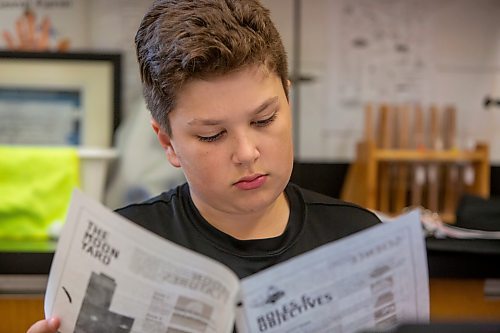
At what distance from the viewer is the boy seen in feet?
2.90

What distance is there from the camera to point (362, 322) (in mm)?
809

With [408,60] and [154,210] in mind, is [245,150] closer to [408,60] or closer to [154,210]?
[154,210]

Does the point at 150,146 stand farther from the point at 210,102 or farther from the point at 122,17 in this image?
the point at 210,102

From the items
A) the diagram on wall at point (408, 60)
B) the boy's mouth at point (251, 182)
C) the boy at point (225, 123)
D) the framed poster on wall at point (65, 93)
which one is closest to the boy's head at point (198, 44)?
the boy at point (225, 123)

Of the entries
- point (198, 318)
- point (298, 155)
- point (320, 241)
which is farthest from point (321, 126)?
point (198, 318)

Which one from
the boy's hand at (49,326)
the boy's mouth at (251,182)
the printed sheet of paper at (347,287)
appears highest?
the boy's mouth at (251,182)

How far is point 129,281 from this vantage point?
0.81 meters

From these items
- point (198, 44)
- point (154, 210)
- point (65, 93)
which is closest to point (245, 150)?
point (198, 44)

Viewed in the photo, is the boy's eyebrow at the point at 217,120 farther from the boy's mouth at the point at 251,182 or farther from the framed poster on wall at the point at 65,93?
the framed poster on wall at the point at 65,93

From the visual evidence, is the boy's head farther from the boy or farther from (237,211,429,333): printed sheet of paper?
(237,211,429,333): printed sheet of paper

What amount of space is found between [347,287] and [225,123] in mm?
260

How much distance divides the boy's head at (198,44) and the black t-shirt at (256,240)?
0.51ft

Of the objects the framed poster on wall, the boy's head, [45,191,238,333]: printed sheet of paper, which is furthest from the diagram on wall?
[45,191,238,333]: printed sheet of paper

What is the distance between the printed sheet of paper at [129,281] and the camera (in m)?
0.77
